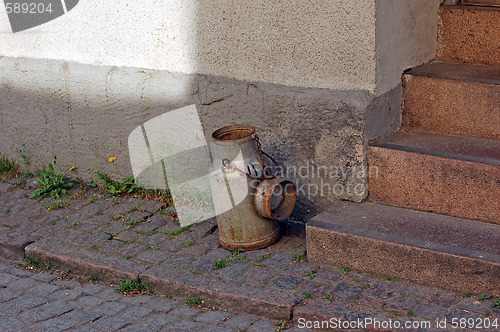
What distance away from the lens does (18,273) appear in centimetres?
450

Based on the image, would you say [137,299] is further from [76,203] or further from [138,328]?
[76,203]

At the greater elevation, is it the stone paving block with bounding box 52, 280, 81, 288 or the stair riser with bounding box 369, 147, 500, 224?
the stair riser with bounding box 369, 147, 500, 224

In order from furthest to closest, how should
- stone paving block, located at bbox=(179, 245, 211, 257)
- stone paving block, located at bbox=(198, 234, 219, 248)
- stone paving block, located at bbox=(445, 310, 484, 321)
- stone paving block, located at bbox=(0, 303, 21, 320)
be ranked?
stone paving block, located at bbox=(198, 234, 219, 248) → stone paving block, located at bbox=(179, 245, 211, 257) → stone paving block, located at bbox=(0, 303, 21, 320) → stone paving block, located at bbox=(445, 310, 484, 321)

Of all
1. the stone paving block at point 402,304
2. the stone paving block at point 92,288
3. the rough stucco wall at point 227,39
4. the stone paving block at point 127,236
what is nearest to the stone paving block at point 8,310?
the stone paving block at point 92,288

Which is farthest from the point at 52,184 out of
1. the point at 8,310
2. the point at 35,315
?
the point at 35,315

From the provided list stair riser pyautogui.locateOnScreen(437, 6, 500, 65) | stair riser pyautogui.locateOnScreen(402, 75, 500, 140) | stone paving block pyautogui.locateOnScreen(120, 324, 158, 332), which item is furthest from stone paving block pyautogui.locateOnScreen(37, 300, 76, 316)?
stair riser pyautogui.locateOnScreen(437, 6, 500, 65)

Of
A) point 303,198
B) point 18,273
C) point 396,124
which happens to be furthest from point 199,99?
point 18,273

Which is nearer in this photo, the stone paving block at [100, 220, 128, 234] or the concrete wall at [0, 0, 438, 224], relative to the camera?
the concrete wall at [0, 0, 438, 224]

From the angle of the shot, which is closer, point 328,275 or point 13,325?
point 13,325

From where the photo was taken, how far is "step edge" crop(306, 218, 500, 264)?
3.50 metres

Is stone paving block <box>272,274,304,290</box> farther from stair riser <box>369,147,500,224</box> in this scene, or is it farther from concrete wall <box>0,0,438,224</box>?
Answer: stair riser <box>369,147,500,224</box>

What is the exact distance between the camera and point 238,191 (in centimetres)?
417

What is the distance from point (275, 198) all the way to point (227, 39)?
1217 millimetres

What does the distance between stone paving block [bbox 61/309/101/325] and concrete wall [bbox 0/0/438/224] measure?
63.3 inches
